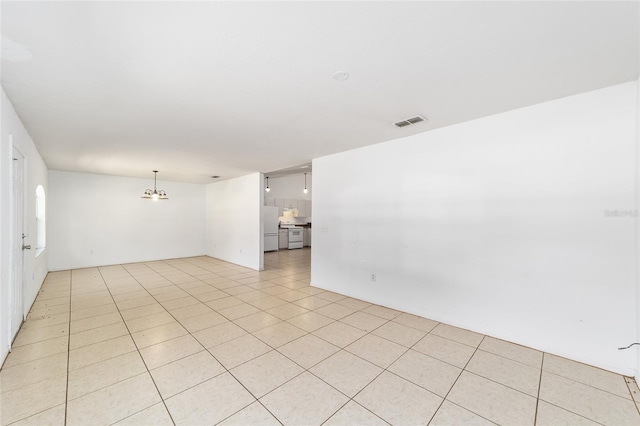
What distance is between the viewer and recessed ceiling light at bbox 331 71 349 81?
2049 millimetres

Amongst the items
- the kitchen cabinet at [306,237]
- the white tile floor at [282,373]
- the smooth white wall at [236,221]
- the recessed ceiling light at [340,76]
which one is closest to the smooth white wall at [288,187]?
the kitchen cabinet at [306,237]

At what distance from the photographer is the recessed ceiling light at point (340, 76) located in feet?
6.72

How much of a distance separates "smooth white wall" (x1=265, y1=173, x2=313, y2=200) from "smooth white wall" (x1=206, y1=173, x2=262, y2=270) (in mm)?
3156

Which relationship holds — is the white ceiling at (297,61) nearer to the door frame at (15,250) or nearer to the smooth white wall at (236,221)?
the door frame at (15,250)

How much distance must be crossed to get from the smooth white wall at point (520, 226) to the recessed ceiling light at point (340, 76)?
1853 millimetres

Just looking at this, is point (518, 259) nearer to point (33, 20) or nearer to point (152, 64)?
point (152, 64)

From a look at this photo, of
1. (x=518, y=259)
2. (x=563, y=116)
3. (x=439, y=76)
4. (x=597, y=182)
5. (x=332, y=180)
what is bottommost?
(x=518, y=259)

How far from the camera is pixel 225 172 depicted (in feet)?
21.2

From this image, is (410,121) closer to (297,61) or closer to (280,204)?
(297,61)

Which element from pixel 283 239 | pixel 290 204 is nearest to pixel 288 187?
pixel 290 204

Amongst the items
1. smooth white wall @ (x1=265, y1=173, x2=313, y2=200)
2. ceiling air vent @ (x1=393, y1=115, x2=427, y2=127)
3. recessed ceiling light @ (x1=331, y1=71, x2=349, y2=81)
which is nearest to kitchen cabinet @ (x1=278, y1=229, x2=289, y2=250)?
smooth white wall @ (x1=265, y1=173, x2=313, y2=200)

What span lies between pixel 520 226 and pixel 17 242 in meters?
5.69

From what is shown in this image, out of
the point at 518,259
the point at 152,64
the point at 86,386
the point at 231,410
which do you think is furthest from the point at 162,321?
the point at 518,259

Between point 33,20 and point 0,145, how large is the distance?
1509mm
